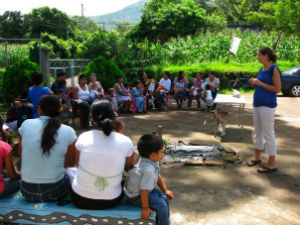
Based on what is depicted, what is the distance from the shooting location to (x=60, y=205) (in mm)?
2998

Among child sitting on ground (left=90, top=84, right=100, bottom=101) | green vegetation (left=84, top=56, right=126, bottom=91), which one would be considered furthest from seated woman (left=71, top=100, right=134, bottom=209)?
green vegetation (left=84, top=56, right=126, bottom=91)

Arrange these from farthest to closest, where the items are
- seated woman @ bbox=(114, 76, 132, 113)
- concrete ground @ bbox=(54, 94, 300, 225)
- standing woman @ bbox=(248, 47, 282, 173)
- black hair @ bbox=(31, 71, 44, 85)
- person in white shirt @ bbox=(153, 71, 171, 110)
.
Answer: person in white shirt @ bbox=(153, 71, 171, 110) < seated woman @ bbox=(114, 76, 132, 113) < black hair @ bbox=(31, 71, 44, 85) < standing woman @ bbox=(248, 47, 282, 173) < concrete ground @ bbox=(54, 94, 300, 225)

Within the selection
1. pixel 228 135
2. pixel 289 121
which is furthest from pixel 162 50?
pixel 228 135

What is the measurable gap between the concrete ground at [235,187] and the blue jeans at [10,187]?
164 cm

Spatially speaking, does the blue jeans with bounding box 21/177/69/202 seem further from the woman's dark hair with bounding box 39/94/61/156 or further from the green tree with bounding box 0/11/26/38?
the green tree with bounding box 0/11/26/38

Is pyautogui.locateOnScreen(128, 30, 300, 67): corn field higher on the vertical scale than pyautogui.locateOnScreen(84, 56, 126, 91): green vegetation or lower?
higher

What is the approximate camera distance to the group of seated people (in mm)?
2811

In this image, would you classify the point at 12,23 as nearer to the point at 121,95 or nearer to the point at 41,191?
the point at 121,95

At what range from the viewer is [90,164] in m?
2.79

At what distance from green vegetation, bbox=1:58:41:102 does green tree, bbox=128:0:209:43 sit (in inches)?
480

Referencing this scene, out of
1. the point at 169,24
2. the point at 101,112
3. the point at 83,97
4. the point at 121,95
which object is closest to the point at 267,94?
the point at 101,112

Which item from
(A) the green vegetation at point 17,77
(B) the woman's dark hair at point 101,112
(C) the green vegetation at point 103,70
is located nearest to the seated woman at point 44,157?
(B) the woman's dark hair at point 101,112

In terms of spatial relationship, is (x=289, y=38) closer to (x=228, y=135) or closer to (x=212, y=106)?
(x=212, y=106)

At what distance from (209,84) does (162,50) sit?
29.1 feet
